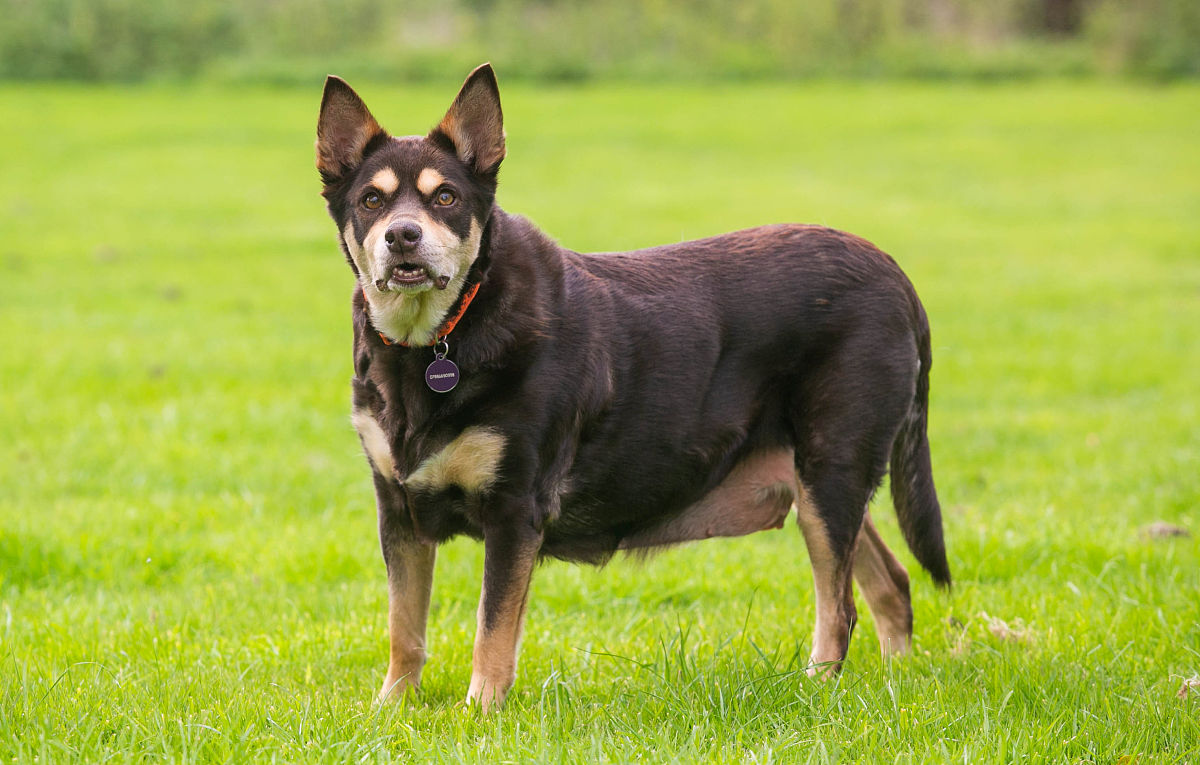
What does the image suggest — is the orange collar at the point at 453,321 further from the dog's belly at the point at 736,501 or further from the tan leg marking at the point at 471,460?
the dog's belly at the point at 736,501

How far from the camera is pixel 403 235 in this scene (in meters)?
3.62

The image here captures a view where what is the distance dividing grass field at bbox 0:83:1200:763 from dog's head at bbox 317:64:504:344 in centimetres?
123

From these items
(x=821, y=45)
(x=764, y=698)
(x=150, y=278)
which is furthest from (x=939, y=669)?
(x=821, y=45)

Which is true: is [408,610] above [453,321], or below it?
below

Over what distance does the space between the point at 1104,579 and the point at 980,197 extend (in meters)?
17.0

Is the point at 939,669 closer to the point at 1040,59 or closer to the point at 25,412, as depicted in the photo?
the point at 25,412

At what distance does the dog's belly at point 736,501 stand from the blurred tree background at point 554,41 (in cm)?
3042

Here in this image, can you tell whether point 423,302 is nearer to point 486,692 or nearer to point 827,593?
point 486,692

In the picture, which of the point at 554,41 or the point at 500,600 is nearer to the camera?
the point at 500,600

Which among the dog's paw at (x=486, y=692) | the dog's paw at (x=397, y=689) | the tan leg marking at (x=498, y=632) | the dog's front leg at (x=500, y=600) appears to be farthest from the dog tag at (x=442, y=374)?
the dog's paw at (x=397, y=689)

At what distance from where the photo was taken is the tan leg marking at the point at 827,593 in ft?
13.7

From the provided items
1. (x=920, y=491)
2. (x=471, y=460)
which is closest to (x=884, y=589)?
(x=920, y=491)

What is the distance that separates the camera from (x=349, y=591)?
5152mm

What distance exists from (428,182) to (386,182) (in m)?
0.13
